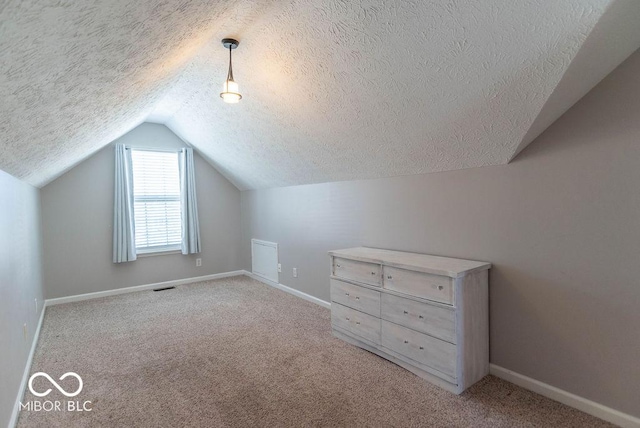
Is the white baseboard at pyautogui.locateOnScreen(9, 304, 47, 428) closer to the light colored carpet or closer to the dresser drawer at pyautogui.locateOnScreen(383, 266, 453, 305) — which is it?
the light colored carpet

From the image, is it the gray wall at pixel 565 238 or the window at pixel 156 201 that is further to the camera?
the window at pixel 156 201

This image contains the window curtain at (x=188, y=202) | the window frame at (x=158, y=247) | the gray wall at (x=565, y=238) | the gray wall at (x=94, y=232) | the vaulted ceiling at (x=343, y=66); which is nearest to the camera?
the vaulted ceiling at (x=343, y=66)

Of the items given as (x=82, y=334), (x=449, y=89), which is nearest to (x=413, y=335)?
(x=449, y=89)

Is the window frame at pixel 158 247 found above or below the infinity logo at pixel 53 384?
above

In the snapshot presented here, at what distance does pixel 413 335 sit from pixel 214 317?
89.5 inches

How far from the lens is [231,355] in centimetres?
281

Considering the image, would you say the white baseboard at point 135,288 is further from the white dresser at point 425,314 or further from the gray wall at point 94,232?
the white dresser at point 425,314

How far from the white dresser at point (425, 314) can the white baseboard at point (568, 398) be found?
0.44 feet

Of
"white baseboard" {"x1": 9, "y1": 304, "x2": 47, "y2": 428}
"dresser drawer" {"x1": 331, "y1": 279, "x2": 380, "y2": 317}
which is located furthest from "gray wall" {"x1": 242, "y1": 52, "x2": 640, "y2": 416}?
"white baseboard" {"x1": 9, "y1": 304, "x2": 47, "y2": 428}

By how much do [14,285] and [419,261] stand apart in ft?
9.51

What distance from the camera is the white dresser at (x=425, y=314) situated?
220cm

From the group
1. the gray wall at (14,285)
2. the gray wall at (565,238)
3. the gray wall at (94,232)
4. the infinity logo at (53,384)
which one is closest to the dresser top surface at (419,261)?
the gray wall at (565,238)

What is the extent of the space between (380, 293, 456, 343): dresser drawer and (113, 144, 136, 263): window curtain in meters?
3.83

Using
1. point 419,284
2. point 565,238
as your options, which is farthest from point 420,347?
point 565,238
